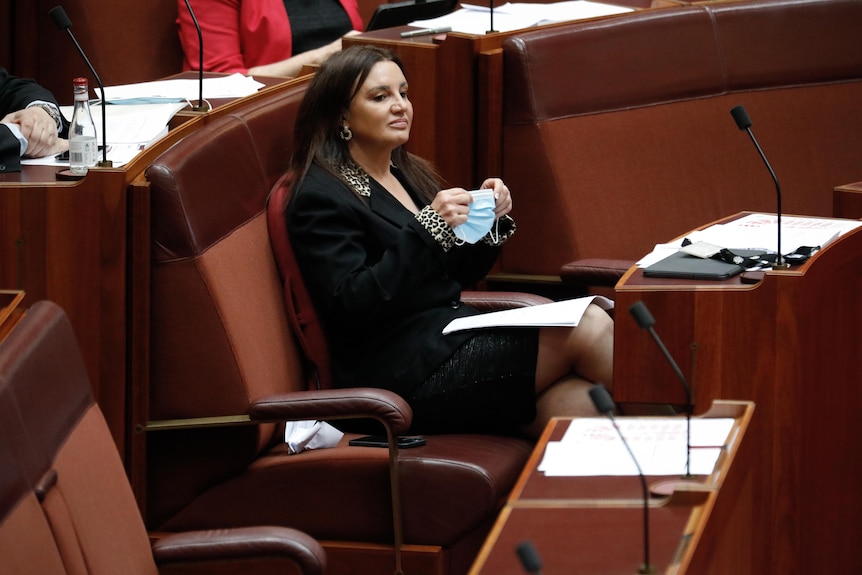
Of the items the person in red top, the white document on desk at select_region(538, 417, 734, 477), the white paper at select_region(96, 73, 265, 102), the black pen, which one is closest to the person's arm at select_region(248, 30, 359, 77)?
the person in red top

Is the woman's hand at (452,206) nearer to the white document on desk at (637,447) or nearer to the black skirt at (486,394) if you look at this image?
the black skirt at (486,394)

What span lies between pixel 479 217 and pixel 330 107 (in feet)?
→ 1.07

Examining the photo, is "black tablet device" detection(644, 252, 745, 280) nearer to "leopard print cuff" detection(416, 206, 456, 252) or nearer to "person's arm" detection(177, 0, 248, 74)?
"leopard print cuff" detection(416, 206, 456, 252)

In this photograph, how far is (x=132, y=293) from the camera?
1963mm

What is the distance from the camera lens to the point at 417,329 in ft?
7.39

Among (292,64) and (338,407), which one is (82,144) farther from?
(292,64)

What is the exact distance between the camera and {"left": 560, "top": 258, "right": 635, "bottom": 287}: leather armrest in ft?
8.36

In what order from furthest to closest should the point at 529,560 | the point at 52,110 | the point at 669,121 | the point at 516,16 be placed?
the point at 516,16 < the point at 669,121 < the point at 52,110 < the point at 529,560

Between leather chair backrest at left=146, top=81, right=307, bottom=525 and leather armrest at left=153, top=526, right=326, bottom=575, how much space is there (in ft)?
1.84

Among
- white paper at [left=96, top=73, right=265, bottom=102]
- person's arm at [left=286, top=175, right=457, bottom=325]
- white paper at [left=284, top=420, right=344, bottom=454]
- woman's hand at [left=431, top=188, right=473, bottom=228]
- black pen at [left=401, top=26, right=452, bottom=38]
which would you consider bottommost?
white paper at [left=284, top=420, right=344, bottom=454]

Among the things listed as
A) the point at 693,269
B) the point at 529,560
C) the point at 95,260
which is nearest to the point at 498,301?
the point at 693,269

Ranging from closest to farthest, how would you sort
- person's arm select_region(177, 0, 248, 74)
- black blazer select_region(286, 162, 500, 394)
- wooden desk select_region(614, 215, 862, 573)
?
wooden desk select_region(614, 215, 862, 573) → black blazer select_region(286, 162, 500, 394) → person's arm select_region(177, 0, 248, 74)

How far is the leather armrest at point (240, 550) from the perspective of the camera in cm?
145

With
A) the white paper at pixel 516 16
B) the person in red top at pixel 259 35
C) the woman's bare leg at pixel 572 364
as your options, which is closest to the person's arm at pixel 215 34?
the person in red top at pixel 259 35
